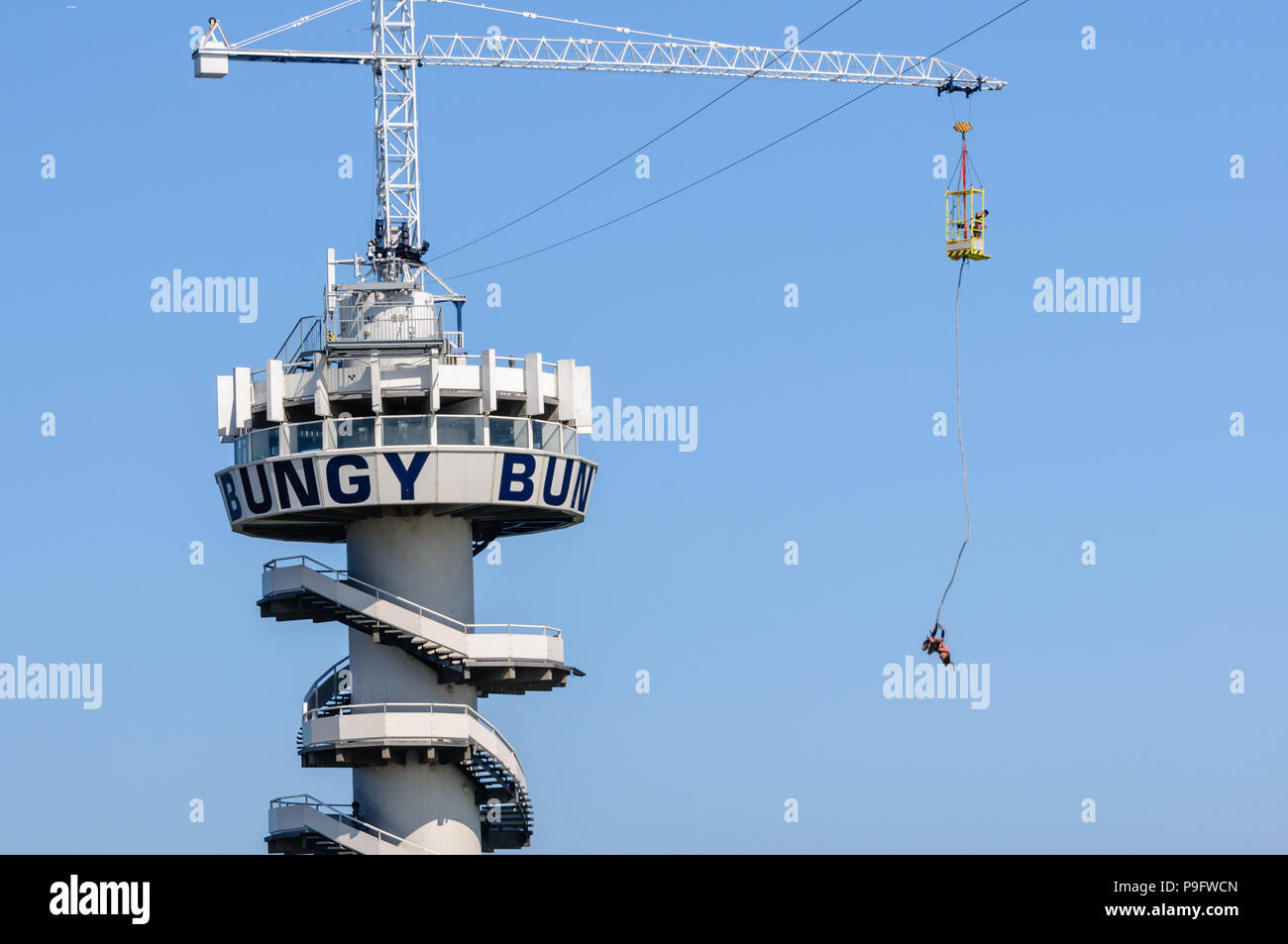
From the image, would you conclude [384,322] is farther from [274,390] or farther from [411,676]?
[411,676]

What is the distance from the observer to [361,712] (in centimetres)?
12625

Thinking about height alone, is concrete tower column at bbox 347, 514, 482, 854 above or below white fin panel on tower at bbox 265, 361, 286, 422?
below

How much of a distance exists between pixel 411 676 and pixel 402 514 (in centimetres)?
775

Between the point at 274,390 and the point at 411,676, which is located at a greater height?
the point at 274,390

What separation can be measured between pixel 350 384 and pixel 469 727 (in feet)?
56.4

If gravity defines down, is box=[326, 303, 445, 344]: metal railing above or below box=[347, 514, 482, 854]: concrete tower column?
above

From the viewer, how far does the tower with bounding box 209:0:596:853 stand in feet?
410

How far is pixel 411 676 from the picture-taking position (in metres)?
127

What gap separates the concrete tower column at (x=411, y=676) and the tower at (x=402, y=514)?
7cm

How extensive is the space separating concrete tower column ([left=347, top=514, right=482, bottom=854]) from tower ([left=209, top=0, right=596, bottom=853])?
0.22 feet

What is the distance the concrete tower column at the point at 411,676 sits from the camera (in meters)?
126

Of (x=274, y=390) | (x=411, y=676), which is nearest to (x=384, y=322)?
(x=274, y=390)

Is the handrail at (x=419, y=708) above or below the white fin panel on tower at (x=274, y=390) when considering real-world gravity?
below
